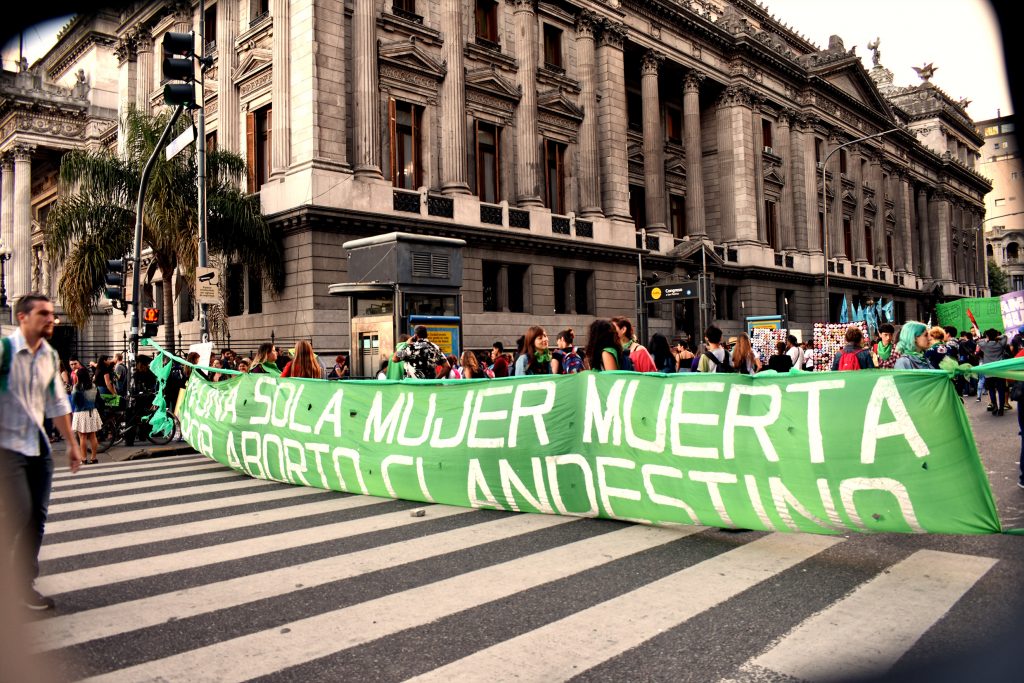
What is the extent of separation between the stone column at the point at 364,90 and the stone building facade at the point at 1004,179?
2401cm

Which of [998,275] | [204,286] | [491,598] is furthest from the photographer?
[204,286]

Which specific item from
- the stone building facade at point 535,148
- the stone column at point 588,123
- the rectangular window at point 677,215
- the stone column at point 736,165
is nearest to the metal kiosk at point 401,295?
the stone building facade at point 535,148

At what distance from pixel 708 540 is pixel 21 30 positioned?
6269 mm

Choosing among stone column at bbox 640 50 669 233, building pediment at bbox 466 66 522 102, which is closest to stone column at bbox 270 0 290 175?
building pediment at bbox 466 66 522 102

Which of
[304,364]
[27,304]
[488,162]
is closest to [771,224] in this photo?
[488,162]

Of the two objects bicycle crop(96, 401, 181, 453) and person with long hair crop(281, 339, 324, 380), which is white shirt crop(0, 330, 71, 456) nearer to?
person with long hair crop(281, 339, 324, 380)

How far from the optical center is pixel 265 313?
2506 cm

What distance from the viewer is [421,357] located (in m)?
11.8

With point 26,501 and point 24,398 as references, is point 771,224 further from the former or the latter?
point 26,501

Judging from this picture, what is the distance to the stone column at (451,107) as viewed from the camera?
87.4 ft

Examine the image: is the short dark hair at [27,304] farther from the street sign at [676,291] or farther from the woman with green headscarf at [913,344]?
the street sign at [676,291]

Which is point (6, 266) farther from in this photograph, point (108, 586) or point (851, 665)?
point (851, 665)

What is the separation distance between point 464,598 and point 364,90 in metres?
21.9

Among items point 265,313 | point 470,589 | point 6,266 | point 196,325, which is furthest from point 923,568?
point 6,266
